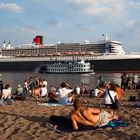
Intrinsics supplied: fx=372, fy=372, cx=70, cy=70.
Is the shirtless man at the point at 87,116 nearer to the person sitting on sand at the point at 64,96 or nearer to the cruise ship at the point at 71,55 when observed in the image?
the person sitting on sand at the point at 64,96

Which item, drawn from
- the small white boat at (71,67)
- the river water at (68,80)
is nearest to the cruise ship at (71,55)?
the small white boat at (71,67)

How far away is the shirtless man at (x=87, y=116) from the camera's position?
316 inches

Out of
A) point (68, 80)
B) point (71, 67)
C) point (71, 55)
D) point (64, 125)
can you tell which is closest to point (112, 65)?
point (71, 67)

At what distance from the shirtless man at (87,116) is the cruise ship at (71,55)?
70991mm

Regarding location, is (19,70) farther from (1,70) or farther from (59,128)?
(59,128)

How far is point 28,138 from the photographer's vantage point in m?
7.71

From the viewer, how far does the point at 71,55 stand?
88062 millimetres

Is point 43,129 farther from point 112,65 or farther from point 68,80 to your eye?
point 112,65

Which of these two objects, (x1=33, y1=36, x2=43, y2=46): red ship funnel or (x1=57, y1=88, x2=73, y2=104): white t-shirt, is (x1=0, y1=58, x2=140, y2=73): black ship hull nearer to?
(x1=33, y1=36, x2=43, y2=46): red ship funnel

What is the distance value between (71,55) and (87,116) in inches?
3153

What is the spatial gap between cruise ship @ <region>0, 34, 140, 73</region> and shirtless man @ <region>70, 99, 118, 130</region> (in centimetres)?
7099

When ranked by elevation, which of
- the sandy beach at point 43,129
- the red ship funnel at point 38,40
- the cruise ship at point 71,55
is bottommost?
the sandy beach at point 43,129

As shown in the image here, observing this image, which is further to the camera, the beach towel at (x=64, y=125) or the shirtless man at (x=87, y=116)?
the beach towel at (x=64, y=125)

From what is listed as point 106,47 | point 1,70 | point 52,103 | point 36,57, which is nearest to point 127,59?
point 106,47
